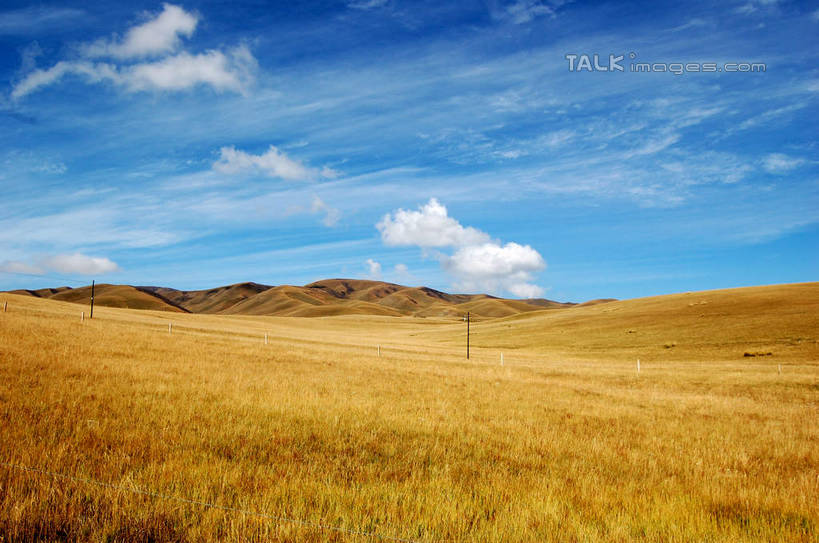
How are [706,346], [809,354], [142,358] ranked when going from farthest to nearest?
[706,346] < [809,354] < [142,358]

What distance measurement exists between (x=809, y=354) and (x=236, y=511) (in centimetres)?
5754

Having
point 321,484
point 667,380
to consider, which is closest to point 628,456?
point 321,484

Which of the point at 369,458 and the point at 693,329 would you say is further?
the point at 693,329

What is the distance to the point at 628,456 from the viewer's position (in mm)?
9391

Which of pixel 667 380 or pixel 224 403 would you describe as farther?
pixel 667 380

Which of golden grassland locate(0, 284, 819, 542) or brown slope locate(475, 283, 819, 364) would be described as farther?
brown slope locate(475, 283, 819, 364)

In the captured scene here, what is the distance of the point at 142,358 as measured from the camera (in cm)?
1944

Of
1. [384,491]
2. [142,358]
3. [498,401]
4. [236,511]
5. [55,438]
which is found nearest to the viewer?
[236,511]

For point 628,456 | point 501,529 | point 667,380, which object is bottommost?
point 667,380

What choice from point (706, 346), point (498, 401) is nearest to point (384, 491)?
point (498, 401)

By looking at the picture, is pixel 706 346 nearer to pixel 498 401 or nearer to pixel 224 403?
pixel 498 401

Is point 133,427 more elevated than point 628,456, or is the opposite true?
point 133,427

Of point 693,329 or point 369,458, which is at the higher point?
point 369,458

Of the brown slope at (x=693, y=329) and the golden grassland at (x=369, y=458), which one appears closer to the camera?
the golden grassland at (x=369, y=458)
